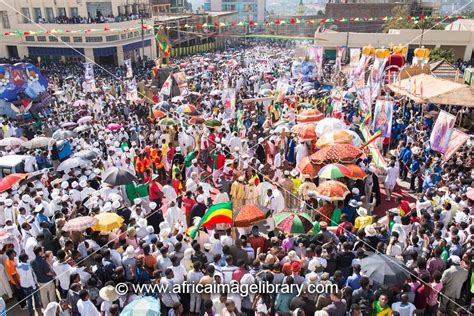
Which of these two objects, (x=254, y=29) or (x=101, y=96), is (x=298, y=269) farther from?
(x=254, y=29)

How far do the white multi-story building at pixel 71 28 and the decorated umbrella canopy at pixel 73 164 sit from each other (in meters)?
29.4

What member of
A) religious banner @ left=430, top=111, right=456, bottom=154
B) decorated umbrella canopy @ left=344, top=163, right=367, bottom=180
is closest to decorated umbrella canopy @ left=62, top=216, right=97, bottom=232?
decorated umbrella canopy @ left=344, top=163, right=367, bottom=180

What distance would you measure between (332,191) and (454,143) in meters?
4.28

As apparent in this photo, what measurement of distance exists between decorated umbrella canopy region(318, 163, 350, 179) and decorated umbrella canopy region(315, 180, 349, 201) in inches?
20.0

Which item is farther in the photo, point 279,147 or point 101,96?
point 101,96

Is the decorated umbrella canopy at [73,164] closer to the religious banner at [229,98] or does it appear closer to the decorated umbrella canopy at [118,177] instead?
the decorated umbrella canopy at [118,177]

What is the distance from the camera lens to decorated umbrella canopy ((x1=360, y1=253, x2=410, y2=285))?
5.07 meters

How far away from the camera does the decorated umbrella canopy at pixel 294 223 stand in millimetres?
6340

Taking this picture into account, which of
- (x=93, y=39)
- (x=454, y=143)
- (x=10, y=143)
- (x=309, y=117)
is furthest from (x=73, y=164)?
(x=93, y=39)

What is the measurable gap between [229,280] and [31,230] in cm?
374

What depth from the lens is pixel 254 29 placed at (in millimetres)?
74438

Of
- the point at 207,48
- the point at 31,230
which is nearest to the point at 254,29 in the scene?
the point at 207,48

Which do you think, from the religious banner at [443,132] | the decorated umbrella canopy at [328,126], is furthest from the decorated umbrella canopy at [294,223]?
the religious banner at [443,132]

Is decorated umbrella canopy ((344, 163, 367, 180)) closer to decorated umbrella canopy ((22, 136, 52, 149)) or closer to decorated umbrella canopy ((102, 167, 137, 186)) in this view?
decorated umbrella canopy ((102, 167, 137, 186))
